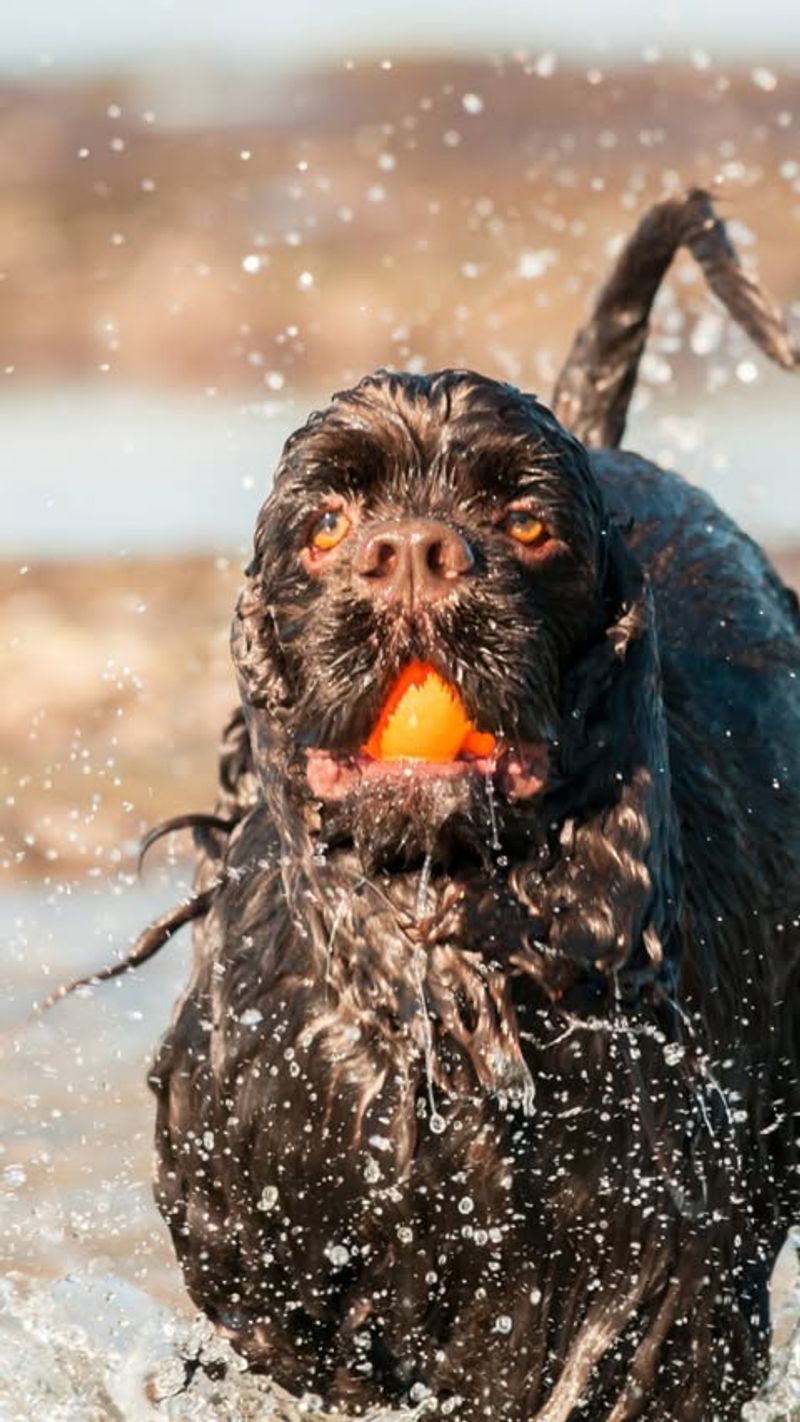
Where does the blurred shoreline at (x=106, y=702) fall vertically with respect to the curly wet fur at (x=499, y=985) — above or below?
above

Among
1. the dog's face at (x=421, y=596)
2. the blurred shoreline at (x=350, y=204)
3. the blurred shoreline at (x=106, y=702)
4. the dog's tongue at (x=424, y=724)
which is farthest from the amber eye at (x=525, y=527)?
the blurred shoreline at (x=350, y=204)

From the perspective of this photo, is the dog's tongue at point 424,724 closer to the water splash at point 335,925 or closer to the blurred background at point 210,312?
the water splash at point 335,925

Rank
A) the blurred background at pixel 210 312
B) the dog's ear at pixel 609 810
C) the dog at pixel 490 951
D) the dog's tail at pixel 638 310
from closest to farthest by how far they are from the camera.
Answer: the dog at pixel 490 951 → the dog's ear at pixel 609 810 → the dog's tail at pixel 638 310 → the blurred background at pixel 210 312

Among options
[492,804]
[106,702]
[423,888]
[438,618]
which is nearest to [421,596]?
[438,618]

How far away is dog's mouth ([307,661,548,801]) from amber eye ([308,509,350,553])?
224 mm

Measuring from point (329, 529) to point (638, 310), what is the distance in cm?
284

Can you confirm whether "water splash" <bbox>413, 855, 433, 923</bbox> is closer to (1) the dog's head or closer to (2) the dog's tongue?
(1) the dog's head

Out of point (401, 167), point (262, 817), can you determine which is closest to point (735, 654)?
point (262, 817)

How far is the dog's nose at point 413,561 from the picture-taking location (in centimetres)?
393

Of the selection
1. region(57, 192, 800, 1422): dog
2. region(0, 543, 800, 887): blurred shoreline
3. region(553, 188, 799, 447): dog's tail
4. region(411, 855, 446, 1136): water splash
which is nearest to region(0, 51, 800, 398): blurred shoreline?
region(0, 543, 800, 887): blurred shoreline

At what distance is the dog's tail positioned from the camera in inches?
266

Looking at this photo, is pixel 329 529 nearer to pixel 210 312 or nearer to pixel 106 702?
pixel 106 702

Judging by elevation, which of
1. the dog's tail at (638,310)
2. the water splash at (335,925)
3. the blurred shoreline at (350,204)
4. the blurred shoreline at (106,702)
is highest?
the blurred shoreline at (350,204)

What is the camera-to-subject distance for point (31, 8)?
64.0 ft
